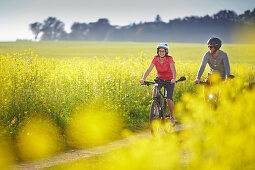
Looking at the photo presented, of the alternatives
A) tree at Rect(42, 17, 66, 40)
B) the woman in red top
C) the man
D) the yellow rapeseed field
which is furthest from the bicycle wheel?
tree at Rect(42, 17, 66, 40)

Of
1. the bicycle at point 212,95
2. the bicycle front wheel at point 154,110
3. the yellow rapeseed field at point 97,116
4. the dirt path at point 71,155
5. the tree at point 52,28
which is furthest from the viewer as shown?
the tree at point 52,28

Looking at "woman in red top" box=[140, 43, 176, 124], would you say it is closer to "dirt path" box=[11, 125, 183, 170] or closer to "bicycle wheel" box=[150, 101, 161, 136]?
"bicycle wheel" box=[150, 101, 161, 136]

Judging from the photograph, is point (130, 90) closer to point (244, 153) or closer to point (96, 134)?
point (96, 134)

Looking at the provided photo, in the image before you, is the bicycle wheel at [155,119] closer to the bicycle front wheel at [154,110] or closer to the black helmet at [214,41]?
the bicycle front wheel at [154,110]

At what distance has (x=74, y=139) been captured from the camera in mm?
8070

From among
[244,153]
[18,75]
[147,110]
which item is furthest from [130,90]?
[244,153]

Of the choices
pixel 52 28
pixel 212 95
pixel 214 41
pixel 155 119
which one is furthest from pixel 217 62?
pixel 52 28

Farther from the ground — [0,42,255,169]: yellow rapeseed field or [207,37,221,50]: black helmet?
[207,37,221,50]: black helmet

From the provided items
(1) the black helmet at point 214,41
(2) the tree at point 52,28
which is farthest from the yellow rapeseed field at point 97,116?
(2) the tree at point 52,28

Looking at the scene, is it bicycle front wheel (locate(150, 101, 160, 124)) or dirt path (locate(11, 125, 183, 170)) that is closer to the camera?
dirt path (locate(11, 125, 183, 170))

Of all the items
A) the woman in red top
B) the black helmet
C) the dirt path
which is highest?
the black helmet

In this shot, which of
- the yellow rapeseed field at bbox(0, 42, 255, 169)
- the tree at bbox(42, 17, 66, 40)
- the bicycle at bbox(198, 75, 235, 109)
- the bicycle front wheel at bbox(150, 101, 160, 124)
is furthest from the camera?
the tree at bbox(42, 17, 66, 40)

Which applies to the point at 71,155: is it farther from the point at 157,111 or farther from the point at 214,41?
the point at 214,41

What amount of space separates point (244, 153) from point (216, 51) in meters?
4.83
